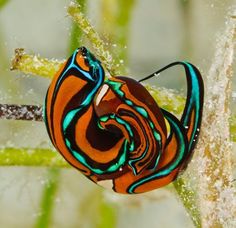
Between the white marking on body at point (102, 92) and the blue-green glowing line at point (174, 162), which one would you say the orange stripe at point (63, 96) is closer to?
the white marking on body at point (102, 92)

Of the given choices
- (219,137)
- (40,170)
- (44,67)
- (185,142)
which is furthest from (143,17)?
(185,142)

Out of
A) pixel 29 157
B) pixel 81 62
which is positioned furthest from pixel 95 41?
pixel 29 157

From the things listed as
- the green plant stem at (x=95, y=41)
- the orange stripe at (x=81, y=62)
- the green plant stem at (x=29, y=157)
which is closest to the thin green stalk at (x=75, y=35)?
the green plant stem at (x=95, y=41)

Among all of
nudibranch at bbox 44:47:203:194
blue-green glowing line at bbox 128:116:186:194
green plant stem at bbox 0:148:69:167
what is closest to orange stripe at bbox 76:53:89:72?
nudibranch at bbox 44:47:203:194

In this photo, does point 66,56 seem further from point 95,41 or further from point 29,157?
point 95,41

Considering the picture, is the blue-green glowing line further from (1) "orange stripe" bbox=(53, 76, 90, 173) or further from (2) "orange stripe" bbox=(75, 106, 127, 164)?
(1) "orange stripe" bbox=(53, 76, 90, 173)
